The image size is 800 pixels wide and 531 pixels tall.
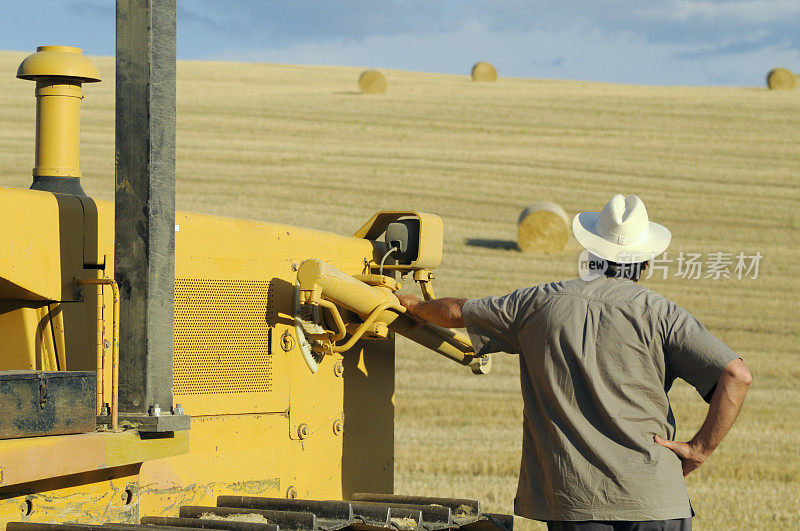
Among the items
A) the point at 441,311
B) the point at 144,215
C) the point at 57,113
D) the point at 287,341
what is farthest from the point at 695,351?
the point at 57,113

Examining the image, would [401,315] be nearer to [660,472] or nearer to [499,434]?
[660,472]

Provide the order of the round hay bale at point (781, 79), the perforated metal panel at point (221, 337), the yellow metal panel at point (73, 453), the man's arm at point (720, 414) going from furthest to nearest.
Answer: the round hay bale at point (781, 79) → the perforated metal panel at point (221, 337) → the man's arm at point (720, 414) → the yellow metal panel at point (73, 453)

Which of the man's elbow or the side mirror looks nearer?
the man's elbow

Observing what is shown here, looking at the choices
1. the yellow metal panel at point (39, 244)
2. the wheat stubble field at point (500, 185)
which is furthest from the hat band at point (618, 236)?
the wheat stubble field at point (500, 185)

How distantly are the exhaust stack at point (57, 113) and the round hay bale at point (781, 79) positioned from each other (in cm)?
3634

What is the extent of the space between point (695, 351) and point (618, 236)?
518 millimetres

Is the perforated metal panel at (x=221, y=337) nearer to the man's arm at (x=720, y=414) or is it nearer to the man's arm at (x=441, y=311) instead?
the man's arm at (x=441, y=311)

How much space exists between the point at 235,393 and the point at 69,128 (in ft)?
3.96

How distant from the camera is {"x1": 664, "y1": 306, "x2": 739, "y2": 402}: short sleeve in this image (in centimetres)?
357

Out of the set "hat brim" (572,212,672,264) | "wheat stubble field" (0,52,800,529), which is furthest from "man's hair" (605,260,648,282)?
"wheat stubble field" (0,52,800,529)

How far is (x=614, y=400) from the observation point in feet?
11.8

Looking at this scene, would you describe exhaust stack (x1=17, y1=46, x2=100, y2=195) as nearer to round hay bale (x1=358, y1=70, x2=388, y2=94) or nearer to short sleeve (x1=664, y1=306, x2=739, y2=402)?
short sleeve (x1=664, y1=306, x2=739, y2=402)

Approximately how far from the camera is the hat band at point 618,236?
386cm

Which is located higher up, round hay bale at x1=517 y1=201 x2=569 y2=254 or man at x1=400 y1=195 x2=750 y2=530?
round hay bale at x1=517 y1=201 x2=569 y2=254
